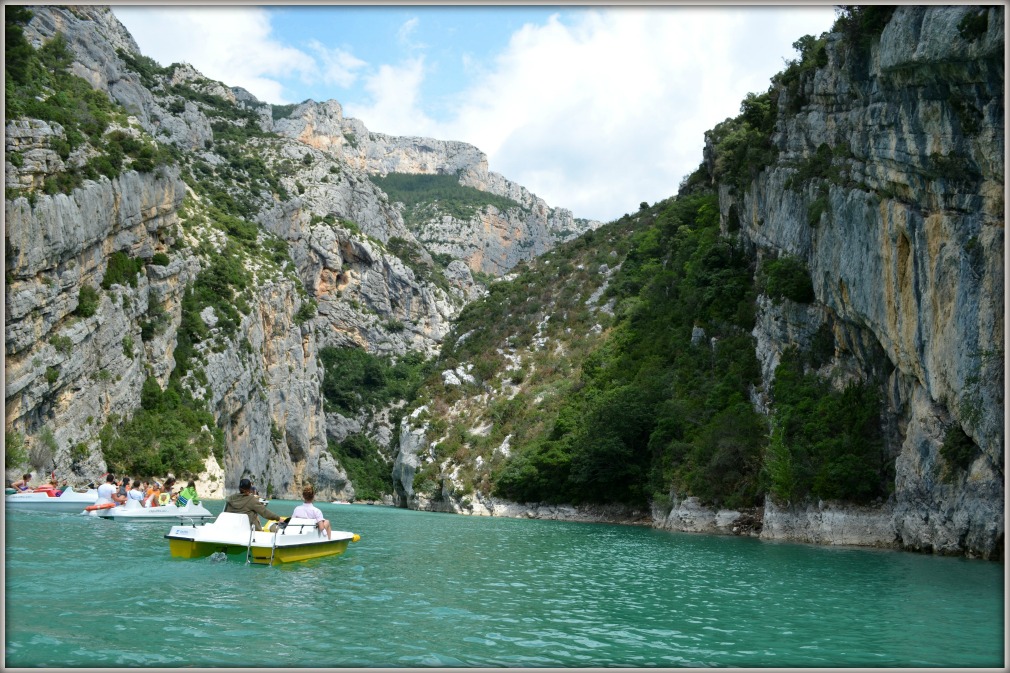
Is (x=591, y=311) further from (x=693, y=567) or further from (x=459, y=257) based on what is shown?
(x=459, y=257)

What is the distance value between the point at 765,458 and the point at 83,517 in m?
29.7

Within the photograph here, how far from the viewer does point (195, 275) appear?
69125mm

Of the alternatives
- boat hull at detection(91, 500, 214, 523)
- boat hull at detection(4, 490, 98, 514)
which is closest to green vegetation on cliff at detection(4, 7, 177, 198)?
boat hull at detection(4, 490, 98, 514)

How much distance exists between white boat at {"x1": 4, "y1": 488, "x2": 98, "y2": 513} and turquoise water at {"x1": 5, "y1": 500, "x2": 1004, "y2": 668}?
9.63 metres

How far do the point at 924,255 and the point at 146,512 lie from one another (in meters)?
31.7

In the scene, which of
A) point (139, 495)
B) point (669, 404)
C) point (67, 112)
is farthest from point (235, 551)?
point (67, 112)

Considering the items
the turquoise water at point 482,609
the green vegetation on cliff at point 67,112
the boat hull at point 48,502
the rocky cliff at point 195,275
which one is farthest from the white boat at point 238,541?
the green vegetation on cliff at point 67,112

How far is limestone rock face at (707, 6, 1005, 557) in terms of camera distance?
74.7 ft

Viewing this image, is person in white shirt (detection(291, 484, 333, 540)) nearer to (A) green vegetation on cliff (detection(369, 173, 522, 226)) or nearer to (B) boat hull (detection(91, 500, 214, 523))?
(B) boat hull (detection(91, 500, 214, 523))

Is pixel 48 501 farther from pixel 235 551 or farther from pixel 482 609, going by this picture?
pixel 482 609

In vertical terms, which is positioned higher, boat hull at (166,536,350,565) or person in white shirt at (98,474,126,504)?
boat hull at (166,536,350,565)

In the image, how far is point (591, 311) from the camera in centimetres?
6994

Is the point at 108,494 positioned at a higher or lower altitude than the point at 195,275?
lower

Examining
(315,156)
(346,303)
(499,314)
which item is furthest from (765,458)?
(315,156)
